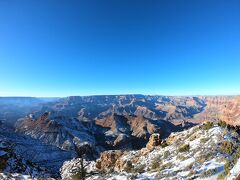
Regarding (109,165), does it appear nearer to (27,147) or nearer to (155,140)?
(155,140)

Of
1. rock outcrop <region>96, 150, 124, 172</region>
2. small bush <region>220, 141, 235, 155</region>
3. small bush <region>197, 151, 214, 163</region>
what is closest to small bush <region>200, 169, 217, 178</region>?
small bush <region>197, 151, 214, 163</region>

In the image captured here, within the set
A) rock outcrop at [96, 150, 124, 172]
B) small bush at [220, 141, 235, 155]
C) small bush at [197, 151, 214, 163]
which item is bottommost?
rock outcrop at [96, 150, 124, 172]

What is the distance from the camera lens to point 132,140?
553ft

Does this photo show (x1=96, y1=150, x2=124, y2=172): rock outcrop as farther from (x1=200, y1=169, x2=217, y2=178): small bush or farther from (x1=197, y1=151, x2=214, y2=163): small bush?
(x1=200, y1=169, x2=217, y2=178): small bush

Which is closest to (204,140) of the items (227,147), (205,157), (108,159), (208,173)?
(227,147)

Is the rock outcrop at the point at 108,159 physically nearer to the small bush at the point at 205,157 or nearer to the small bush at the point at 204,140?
the small bush at the point at 204,140

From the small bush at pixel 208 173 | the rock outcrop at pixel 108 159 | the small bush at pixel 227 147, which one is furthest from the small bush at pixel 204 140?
the rock outcrop at pixel 108 159

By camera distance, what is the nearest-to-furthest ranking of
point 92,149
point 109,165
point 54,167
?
point 109,165
point 54,167
point 92,149

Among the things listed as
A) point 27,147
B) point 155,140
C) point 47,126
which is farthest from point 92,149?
point 155,140

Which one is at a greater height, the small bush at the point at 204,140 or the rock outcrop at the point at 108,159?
the small bush at the point at 204,140

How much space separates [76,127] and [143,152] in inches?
5477

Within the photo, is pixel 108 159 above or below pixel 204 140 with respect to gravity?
below

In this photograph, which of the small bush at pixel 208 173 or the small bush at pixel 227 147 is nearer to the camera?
the small bush at pixel 208 173

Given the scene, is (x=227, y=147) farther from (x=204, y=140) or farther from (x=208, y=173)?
(x=204, y=140)
